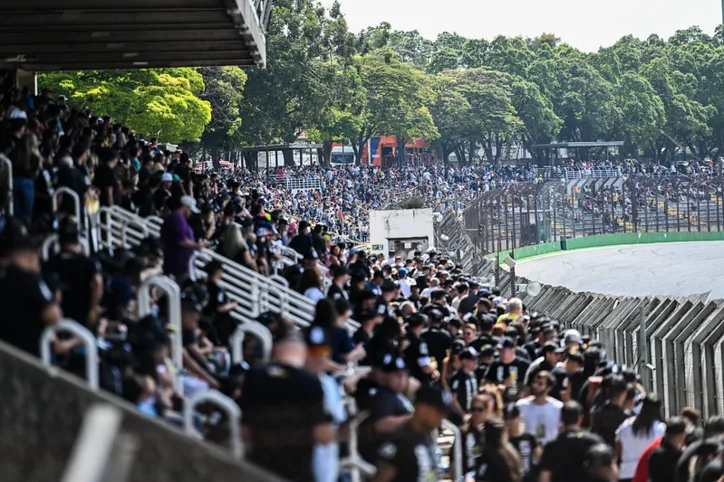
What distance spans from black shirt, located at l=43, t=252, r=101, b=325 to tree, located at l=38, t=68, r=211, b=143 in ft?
138

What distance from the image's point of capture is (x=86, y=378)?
6.18m

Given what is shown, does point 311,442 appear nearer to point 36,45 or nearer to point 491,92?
point 36,45

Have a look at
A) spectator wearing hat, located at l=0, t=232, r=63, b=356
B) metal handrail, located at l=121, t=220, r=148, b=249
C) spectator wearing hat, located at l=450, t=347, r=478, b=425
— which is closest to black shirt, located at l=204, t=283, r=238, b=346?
spectator wearing hat, located at l=450, t=347, r=478, b=425

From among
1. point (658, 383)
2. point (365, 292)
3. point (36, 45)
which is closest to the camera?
point (365, 292)

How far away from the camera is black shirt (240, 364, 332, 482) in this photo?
5078 millimetres

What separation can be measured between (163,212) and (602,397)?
6720mm

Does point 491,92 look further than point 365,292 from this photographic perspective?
Yes

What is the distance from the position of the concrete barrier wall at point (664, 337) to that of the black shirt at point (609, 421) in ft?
19.7

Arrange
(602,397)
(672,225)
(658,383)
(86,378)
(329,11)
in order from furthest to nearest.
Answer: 1. (672,225)
2. (329,11)
3. (658,383)
4. (602,397)
5. (86,378)

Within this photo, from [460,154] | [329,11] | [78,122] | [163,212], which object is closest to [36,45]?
[78,122]

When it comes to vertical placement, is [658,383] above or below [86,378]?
below

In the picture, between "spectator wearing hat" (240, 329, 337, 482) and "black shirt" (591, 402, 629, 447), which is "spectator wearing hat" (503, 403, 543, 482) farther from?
"spectator wearing hat" (240, 329, 337, 482)

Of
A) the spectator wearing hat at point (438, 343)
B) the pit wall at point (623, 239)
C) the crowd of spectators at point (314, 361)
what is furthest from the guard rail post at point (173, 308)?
the pit wall at point (623, 239)

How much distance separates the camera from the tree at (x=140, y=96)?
165ft
